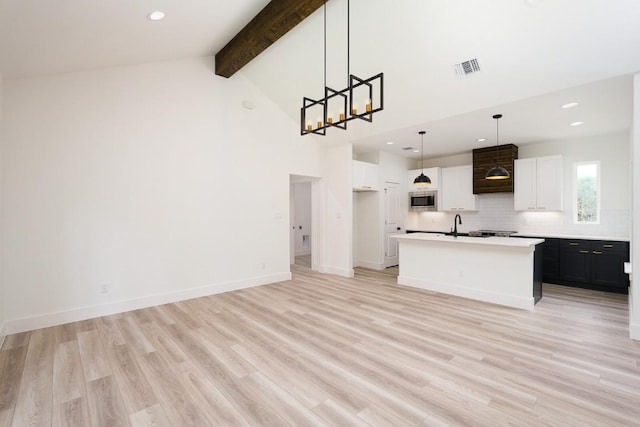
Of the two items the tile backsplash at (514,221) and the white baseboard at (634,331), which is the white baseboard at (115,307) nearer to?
the tile backsplash at (514,221)

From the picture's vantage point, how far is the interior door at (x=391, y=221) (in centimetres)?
734

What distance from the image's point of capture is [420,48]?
12.1ft

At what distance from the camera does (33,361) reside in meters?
2.79

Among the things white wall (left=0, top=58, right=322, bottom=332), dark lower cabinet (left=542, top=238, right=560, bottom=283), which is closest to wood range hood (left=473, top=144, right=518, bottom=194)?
dark lower cabinet (left=542, top=238, right=560, bottom=283)

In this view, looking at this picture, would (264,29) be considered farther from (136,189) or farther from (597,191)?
(597,191)

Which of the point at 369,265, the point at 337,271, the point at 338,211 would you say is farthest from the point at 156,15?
the point at 369,265

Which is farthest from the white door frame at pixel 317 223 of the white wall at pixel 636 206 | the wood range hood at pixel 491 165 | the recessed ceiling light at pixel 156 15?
the white wall at pixel 636 206

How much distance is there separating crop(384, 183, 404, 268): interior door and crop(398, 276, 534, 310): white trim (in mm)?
1752

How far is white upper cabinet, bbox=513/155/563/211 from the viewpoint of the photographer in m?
5.88

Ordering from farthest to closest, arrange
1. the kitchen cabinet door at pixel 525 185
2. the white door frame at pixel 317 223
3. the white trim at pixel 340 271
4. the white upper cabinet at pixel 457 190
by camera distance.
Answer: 1. the white upper cabinet at pixel 457 190
2. the white door frame at pixel 317 223
3. the white trim at pixel 340 271
4. the kitchen cabinet door at pixel 525 185

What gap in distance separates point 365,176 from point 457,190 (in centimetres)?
236

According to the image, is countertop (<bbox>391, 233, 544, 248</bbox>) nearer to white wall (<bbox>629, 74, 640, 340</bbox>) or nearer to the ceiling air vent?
white wall (<bbox>629, 74, 640, 340</bbox>)

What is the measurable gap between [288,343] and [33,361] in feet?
7.76

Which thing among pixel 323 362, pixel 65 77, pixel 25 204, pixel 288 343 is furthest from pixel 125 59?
pixel 323 362
